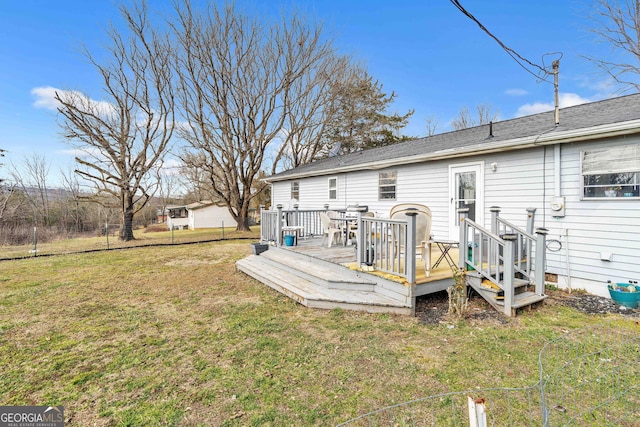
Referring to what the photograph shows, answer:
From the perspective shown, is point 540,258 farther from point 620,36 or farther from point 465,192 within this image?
point 620,36

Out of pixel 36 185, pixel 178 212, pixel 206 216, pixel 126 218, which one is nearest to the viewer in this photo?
pixel 126 218

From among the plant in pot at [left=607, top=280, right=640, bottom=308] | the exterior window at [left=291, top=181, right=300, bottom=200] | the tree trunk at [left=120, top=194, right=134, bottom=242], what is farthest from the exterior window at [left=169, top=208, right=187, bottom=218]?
the plant in pot at [left=607, top=280, right=640, bottom=308]

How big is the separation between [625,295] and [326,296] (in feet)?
14.2

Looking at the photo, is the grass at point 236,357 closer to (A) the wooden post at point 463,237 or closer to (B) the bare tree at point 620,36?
(A) the wooden post at point 463,237

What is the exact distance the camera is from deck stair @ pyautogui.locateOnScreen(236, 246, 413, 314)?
4.16 meters

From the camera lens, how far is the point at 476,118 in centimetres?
2217

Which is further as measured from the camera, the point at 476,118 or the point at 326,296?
the point at 476,118

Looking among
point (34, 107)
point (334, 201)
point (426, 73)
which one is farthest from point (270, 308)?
point (34, 107)

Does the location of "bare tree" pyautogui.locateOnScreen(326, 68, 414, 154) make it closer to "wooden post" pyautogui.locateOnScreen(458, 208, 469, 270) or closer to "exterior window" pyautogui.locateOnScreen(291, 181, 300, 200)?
"exterior window" pyautogui.locateOnScreen(291, 181, 300, 200)

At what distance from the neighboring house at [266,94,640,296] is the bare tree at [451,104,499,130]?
1615 cm

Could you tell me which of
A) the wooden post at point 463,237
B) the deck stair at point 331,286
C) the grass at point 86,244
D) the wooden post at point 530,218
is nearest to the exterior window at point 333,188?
the deck stair at point 331,286

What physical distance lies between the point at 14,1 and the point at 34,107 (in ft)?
35.6

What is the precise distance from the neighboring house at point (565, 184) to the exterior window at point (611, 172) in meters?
0.01

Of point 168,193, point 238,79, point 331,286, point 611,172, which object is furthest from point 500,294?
point 168,193
